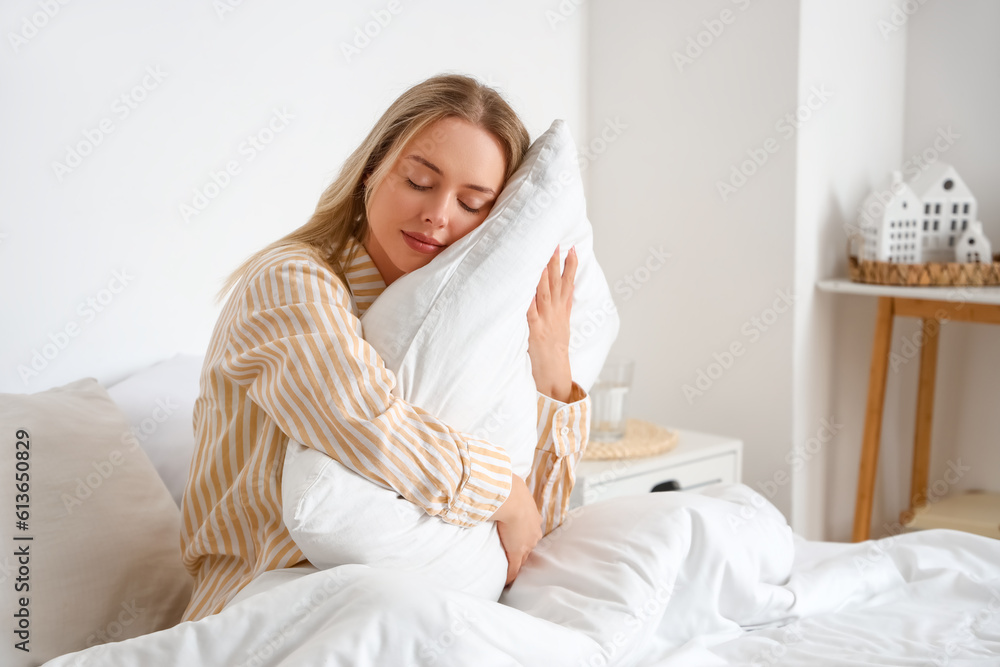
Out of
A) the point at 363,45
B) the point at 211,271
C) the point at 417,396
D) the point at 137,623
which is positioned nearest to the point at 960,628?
the point at 417,396

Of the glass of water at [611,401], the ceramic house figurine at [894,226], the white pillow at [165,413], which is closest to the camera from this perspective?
the white pillow at [165,413]

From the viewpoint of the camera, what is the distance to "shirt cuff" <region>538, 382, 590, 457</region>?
1160 millimetres

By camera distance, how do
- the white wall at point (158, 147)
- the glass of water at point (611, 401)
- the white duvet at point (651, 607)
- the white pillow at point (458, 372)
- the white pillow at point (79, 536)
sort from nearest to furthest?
the white duvet at point (651, 607), the white pillow at point (458, 372), the white pillow at point (79, 536), the white wall at point (158, 147), the glass of water at point (611, 401)

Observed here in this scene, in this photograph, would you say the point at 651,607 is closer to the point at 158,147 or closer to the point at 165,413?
the point at 165,413

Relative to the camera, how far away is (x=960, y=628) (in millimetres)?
1016

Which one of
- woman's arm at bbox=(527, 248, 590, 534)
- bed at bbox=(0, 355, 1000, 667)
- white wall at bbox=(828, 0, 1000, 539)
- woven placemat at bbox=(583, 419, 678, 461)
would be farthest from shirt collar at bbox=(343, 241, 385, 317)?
white wall at bbox=(828, 0, 1000, 539)

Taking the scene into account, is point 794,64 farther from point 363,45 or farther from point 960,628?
point 960,628

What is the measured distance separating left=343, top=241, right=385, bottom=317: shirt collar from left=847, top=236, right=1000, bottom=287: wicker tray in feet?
4.51

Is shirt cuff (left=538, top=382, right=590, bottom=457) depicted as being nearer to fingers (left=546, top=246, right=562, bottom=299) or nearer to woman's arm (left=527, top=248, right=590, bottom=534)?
woman's arm (left=527, top=248, right=590, bottom=534)

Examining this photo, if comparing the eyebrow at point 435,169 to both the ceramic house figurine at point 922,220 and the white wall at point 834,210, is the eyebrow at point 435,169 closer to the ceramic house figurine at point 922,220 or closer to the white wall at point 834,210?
the white wall at point 834,210

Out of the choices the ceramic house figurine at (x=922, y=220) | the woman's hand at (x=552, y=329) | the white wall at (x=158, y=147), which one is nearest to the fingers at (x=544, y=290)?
the woman's hand at (x=552, y=329)

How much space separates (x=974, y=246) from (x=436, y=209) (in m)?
1.53

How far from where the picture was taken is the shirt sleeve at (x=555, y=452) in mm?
1162

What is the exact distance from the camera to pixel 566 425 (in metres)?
1.17
